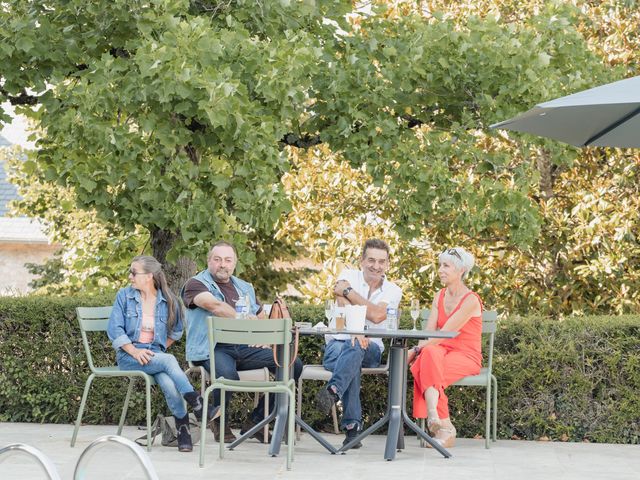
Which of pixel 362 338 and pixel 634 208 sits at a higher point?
pixel 634 208

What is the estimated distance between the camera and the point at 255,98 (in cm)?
955

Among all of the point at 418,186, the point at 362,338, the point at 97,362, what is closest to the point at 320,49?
the point at 418,186

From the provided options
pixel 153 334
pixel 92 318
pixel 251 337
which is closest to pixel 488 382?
pixel 251 337

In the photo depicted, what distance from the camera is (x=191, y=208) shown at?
9344mm

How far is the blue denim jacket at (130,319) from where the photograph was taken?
855 centimetres

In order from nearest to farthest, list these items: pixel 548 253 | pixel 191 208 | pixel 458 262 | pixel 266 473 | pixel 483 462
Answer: pixel 266 473
pixel 483 462
pixel 458 262
pixel 191 208
pixel 548 253

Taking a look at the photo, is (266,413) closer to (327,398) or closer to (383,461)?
(327,398)

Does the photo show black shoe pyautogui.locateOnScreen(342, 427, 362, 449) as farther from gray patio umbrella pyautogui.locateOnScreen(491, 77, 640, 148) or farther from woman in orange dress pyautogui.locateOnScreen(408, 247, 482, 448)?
gray patio umbrella pyautogui.locateOnScreen(491, 77, 640, 148)

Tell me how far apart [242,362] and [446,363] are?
1436mm

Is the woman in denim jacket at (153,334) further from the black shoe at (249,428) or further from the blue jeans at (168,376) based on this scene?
the black shoe at (249,428)

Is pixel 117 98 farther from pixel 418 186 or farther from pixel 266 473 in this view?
pixel 266 473

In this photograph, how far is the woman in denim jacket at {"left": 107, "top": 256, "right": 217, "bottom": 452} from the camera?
8.43m

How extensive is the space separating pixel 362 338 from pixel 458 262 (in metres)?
0.89

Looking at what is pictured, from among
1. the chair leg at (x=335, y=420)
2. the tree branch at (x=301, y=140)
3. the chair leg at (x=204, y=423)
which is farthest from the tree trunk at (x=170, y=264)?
the chair leg at (x=204, y=423)
